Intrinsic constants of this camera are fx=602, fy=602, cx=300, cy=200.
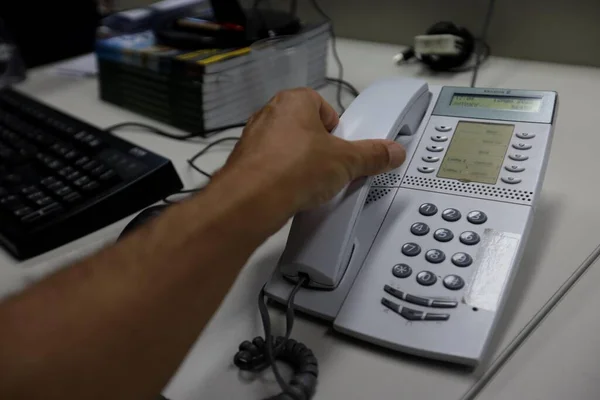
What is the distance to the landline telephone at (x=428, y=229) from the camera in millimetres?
423

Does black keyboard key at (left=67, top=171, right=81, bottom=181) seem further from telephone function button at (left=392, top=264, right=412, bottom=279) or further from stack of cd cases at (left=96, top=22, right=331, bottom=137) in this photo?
telephone function button at (left=392, top=264, right=412, bottom=279)

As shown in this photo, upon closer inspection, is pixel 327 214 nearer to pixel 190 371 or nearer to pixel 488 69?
pixel 190 371

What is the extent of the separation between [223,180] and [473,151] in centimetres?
25

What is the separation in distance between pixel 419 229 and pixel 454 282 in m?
0.06

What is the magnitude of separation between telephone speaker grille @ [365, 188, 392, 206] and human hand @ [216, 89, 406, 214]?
0.09ft

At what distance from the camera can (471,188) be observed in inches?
19.9

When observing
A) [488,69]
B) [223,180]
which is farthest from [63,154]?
[488,69]

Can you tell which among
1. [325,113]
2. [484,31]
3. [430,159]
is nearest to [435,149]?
[430,159]

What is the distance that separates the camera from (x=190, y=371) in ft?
1.40

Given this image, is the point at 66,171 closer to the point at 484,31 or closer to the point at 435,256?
the point at 435,256

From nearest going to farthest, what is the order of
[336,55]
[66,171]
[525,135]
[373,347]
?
1. [373,347]
2. [525,135]
3. [66,171]
4. [336,55]

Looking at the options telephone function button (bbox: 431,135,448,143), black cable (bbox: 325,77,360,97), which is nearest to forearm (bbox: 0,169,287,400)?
telephone function button (bbox: 431,135,448,143)

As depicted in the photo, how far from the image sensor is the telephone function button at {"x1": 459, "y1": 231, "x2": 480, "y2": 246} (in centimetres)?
46

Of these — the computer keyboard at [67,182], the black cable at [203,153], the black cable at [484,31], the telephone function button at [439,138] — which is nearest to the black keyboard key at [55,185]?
the computer keyboard at [67,182]
